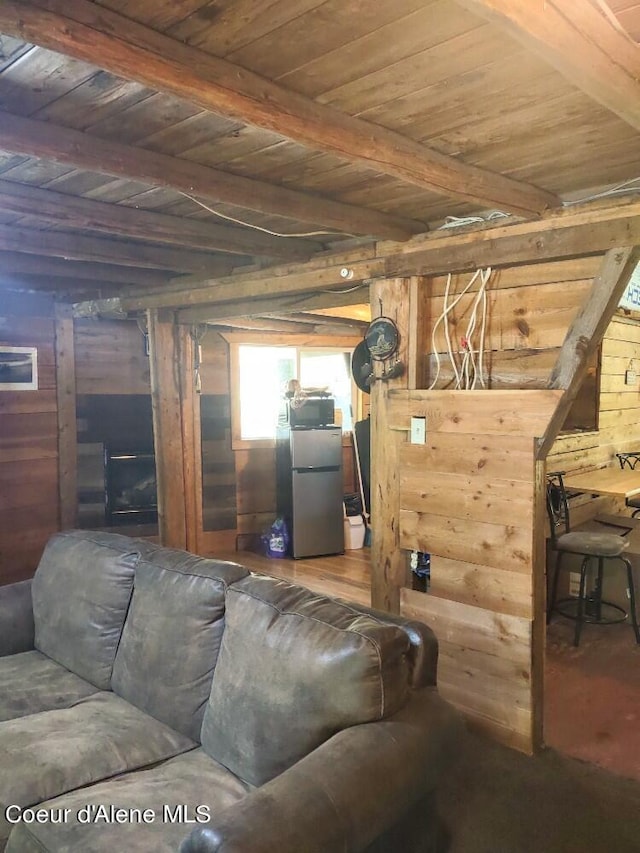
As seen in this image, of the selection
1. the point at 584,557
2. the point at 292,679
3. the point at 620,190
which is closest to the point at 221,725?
the point at 292,679

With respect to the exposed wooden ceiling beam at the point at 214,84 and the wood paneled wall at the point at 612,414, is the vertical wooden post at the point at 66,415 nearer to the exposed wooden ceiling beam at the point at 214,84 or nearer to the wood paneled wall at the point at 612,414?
the wood paneled wall at the point at 612,414

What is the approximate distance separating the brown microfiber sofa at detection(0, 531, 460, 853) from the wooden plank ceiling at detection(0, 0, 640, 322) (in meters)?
1.33

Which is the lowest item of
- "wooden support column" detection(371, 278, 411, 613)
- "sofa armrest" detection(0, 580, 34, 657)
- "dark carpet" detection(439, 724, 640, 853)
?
"dark carpet" detection(439, 724, 640, 853)

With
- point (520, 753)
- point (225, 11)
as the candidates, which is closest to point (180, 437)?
point (520, 753)

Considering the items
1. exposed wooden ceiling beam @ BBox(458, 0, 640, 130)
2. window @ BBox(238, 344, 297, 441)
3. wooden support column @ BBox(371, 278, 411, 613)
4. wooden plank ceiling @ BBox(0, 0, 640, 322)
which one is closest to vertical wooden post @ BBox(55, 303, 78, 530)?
window @ BBox(238, 344, 297, 441)

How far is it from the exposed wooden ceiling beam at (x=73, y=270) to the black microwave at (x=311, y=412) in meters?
1.87

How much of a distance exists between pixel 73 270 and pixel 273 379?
258 cm

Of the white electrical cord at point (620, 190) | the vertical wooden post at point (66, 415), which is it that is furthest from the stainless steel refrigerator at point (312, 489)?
the white electrical cord at point (620, 190)

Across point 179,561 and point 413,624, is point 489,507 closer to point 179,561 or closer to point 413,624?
point 413,624

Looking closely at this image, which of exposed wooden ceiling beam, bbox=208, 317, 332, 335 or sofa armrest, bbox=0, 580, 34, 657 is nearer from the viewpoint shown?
sofa armrest, bbox=0, 580, 34, 657

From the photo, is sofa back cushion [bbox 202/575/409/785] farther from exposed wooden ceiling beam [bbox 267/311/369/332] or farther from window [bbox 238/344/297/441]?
window [bbox 238/344/297/441]

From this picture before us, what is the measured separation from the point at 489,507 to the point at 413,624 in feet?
2.80

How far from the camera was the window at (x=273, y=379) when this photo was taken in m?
5.76

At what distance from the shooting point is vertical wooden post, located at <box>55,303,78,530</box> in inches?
192
